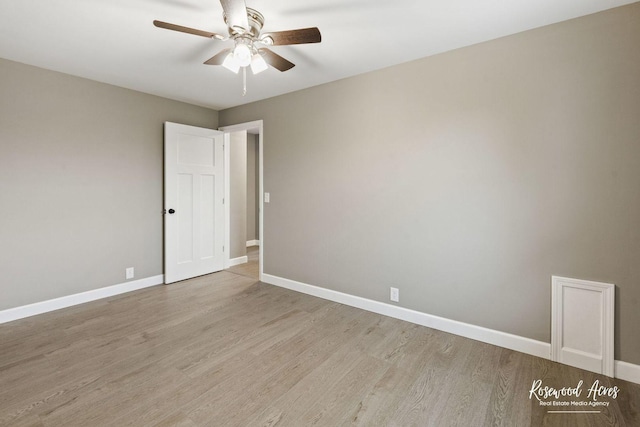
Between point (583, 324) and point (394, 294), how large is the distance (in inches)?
55.9

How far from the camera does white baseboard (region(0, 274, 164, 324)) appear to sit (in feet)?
9.48

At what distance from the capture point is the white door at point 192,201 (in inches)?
156

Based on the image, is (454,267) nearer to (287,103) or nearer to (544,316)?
(544,316)

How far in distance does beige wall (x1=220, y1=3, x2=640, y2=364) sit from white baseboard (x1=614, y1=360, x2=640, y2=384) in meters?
0.04

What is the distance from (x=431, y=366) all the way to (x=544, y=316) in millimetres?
947

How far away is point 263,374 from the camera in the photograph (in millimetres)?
2076

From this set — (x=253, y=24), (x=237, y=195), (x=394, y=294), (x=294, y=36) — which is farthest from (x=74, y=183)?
(x=394, y=294)

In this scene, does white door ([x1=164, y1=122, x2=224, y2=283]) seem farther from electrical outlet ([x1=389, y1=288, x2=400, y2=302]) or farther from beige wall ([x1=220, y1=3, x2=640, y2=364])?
electrical outlet ([x1=389, y1=288, x2=400, y2=302])

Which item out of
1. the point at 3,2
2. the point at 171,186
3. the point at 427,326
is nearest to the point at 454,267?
the point at 427,326

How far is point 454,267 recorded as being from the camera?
2646 millimetres

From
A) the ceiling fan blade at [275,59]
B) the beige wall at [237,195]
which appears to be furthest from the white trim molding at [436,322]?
the ceiling fan blade at [275,59]

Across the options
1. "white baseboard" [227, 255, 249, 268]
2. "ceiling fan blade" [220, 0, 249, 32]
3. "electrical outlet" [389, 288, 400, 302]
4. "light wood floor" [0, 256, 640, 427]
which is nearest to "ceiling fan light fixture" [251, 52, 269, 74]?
"ceiling fan blade" [220, 0, 249, 32]

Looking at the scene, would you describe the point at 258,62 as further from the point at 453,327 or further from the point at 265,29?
the point at 453,327

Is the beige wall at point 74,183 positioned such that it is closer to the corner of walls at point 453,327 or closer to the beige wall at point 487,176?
the beige wall at point 487,176
